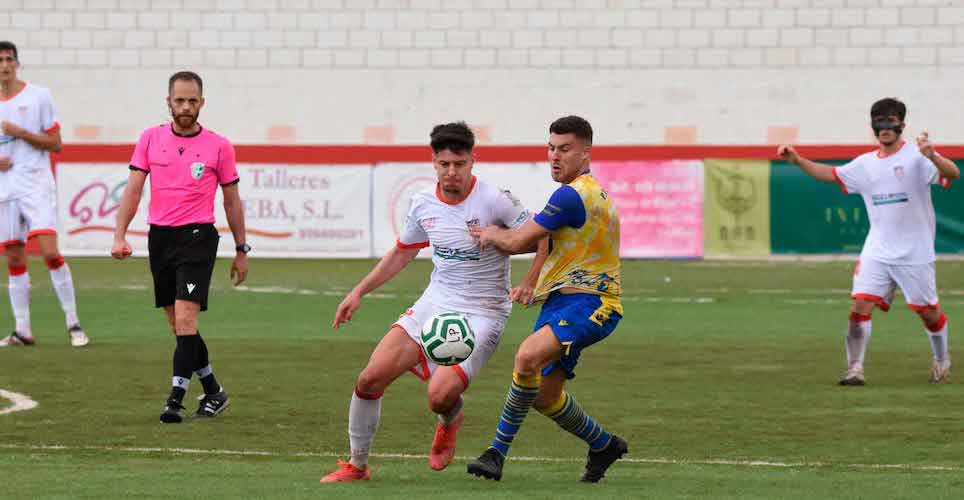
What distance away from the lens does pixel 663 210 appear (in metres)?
27.8

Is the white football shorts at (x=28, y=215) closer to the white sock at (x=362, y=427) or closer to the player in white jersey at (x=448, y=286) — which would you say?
the player in white jersey at (x=448, y=286)

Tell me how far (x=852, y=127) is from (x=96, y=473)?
85.0ft

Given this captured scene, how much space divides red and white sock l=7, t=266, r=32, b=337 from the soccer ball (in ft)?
23.6

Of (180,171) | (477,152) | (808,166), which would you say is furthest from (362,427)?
(477,152)

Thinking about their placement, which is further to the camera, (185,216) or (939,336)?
(939,336)

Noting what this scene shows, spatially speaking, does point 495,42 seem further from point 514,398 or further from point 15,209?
point 514,398

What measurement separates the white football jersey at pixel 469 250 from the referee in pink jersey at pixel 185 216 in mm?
2261

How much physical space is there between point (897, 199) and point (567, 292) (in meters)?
5.20

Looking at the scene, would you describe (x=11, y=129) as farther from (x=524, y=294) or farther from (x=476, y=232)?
(x=524, y=294)

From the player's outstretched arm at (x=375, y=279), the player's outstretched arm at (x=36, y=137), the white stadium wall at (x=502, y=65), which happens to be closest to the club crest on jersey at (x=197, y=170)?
the player's outstretched arm at (x=375, y=279)

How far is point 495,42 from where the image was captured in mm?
32875

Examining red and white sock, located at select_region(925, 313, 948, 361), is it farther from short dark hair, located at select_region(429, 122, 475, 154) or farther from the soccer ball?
short dark hair, located at select_region(429, 122, 475, 154)

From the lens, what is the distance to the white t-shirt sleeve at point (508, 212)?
8.34m

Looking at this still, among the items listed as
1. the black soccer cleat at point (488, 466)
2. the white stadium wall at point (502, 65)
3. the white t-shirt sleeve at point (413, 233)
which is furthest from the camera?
the white stadium wall at point (502, 65)
